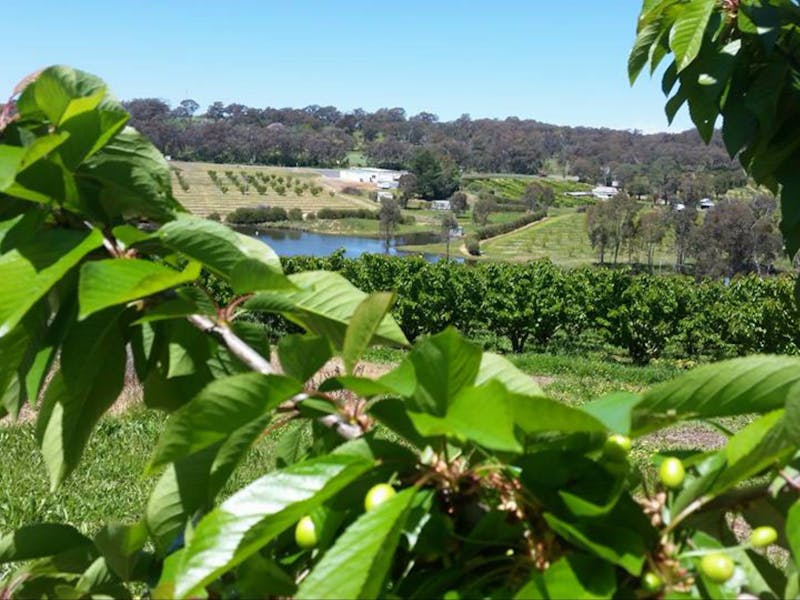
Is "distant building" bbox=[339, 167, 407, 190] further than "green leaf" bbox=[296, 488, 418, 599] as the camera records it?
Yes

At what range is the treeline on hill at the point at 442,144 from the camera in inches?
3679

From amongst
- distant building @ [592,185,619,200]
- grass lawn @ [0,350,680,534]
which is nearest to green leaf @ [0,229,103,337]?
grass lawn @ [0,350,680,534]

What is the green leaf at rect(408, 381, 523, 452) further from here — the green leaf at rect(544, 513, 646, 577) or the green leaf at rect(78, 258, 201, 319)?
the green leaf at rect(78, 258, 201, 319)

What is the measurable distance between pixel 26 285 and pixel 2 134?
213 millimetres

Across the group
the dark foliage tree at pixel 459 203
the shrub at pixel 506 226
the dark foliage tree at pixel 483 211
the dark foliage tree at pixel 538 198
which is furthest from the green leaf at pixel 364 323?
the dark foliage tree at pixel 538 198

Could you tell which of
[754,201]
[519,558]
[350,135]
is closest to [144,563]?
[519,558]

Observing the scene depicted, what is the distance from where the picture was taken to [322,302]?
773 millimetres

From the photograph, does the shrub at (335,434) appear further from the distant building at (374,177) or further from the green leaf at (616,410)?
the distant building at (374,177)

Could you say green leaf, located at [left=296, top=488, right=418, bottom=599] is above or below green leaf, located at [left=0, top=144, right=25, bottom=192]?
below

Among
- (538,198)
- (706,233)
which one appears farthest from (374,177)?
(706,233)

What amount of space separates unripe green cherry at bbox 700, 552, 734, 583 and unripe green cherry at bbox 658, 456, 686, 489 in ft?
0.21

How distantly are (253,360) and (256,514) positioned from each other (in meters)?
0.19

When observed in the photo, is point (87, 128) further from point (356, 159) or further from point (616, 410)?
point (356, 159)

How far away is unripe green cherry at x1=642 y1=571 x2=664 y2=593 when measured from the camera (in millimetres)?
546
